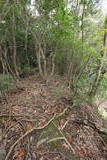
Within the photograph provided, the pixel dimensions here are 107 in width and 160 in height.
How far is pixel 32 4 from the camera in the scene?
480 centimetres

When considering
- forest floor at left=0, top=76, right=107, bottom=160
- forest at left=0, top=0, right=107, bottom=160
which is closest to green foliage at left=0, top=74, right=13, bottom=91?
forest at left=0, top=0, right=107, bottom=160

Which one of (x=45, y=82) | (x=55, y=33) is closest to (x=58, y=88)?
(x=45, y=82)

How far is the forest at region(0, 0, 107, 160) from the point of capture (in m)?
2.87

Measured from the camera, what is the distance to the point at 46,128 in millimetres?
3045

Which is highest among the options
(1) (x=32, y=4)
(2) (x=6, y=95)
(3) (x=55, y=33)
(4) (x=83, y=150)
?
(1) (x=32, y=4)

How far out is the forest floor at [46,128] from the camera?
8.86 ft

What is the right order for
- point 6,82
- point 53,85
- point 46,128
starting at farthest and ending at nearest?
1. point 53,85
2. point 6,82
3. point 46,128

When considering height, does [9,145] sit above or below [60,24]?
below

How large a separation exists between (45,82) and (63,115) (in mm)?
1385

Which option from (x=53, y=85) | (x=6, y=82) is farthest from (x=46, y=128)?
(x=53, y=85)

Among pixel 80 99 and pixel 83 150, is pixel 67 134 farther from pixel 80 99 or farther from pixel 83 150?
pixel 80 99

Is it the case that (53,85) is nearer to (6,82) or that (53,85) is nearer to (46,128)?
(6,82)

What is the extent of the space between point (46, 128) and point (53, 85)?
1.72 m

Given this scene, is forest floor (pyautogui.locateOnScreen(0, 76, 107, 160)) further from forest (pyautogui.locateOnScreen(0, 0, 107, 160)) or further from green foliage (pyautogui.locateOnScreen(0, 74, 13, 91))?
green foliage (pyautogui.locateOnScreen(0, 74, 13, 91))
